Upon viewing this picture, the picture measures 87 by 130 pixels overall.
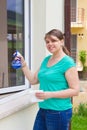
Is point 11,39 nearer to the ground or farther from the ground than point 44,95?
farther from the ground

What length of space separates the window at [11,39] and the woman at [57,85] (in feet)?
1.91

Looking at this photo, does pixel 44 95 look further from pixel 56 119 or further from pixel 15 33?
pixel 15 33

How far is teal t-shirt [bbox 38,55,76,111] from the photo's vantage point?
280 cm

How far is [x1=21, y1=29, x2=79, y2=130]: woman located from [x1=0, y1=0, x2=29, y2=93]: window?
58 cm

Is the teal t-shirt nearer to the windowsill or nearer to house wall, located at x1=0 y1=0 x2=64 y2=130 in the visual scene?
the windowsill

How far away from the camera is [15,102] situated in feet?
10.1

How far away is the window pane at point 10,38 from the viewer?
3400 millimetres

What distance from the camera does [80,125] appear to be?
20.3 feet

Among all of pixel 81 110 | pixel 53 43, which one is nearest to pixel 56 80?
pixel 53 43

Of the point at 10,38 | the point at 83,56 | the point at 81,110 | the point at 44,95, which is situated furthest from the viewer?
the point at 83,56

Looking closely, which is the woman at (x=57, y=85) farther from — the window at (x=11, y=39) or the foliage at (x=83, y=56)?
the foliage at (x=83, y=56)

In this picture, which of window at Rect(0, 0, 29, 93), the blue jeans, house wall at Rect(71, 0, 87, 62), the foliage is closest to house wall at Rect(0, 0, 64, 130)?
window at Rect(0, 0, 29, 93)

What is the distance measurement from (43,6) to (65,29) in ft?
1.66

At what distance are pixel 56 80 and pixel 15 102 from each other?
1.48ft
